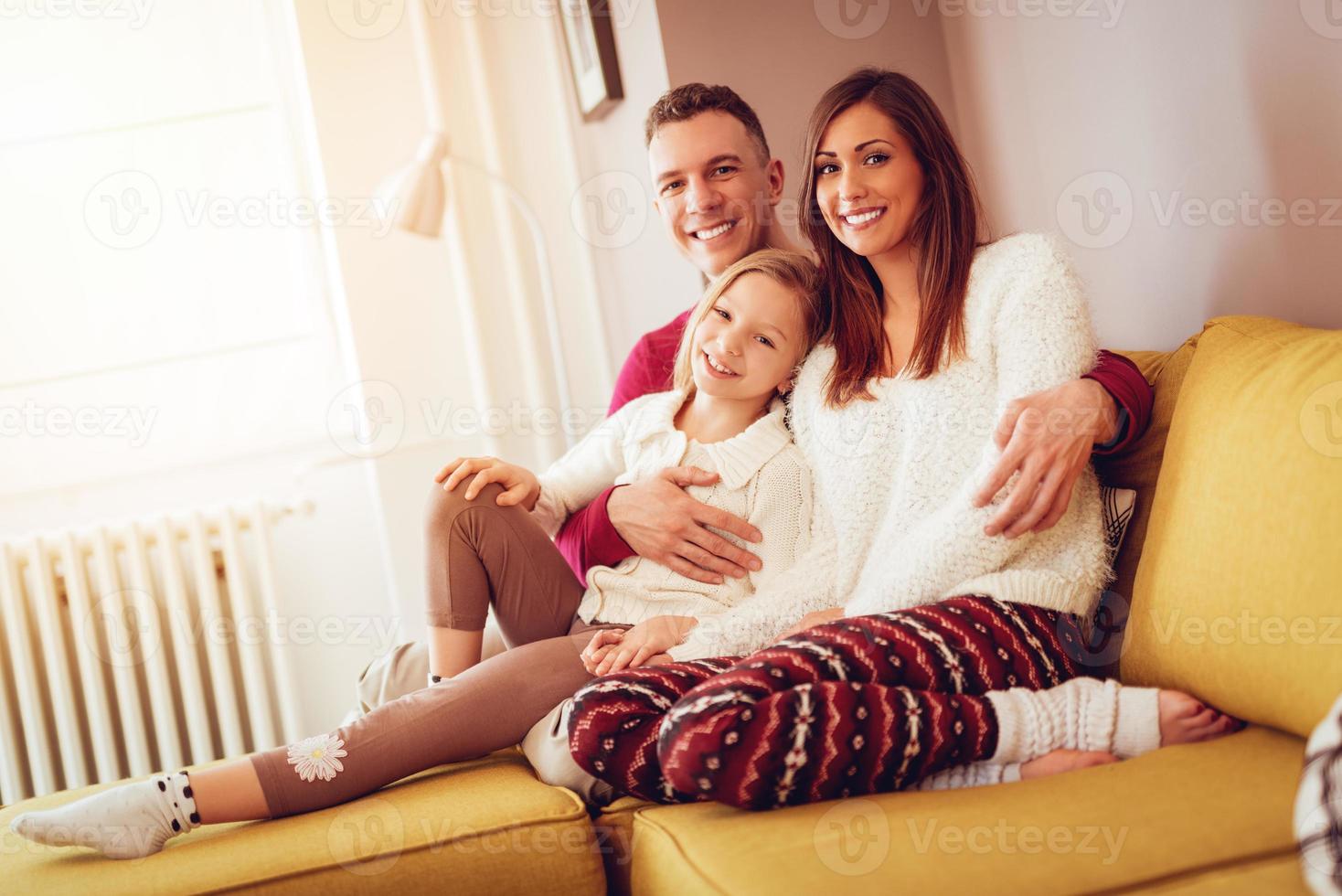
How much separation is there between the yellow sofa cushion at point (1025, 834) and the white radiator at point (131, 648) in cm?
178

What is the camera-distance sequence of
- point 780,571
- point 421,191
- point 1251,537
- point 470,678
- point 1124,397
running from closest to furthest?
point 1251,537 → point 1124,397 → point 470,678 → point 780,571 → point 421,191

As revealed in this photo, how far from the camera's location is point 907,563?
56.9 inches

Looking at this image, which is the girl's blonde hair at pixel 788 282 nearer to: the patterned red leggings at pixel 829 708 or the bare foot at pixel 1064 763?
the patterned red leggings at pixel 829 708

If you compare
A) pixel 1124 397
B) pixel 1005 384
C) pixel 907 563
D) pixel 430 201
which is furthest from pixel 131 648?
pixel 1124 397

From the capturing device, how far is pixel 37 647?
105 inches

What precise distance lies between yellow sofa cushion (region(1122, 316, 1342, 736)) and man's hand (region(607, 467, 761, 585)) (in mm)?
558

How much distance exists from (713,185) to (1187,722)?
1262 millimetres

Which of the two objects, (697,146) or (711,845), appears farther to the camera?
(697,146)

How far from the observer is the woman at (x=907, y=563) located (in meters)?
1.18

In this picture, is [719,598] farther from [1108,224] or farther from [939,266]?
[1108,224]

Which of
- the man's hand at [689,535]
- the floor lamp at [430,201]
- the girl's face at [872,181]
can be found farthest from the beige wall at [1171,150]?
the floor lamp at [430,201]

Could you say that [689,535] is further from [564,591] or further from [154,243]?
[154,243]

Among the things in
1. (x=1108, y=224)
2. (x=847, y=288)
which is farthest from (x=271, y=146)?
(x=1108, y=224)

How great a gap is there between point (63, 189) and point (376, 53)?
33.8 inches
